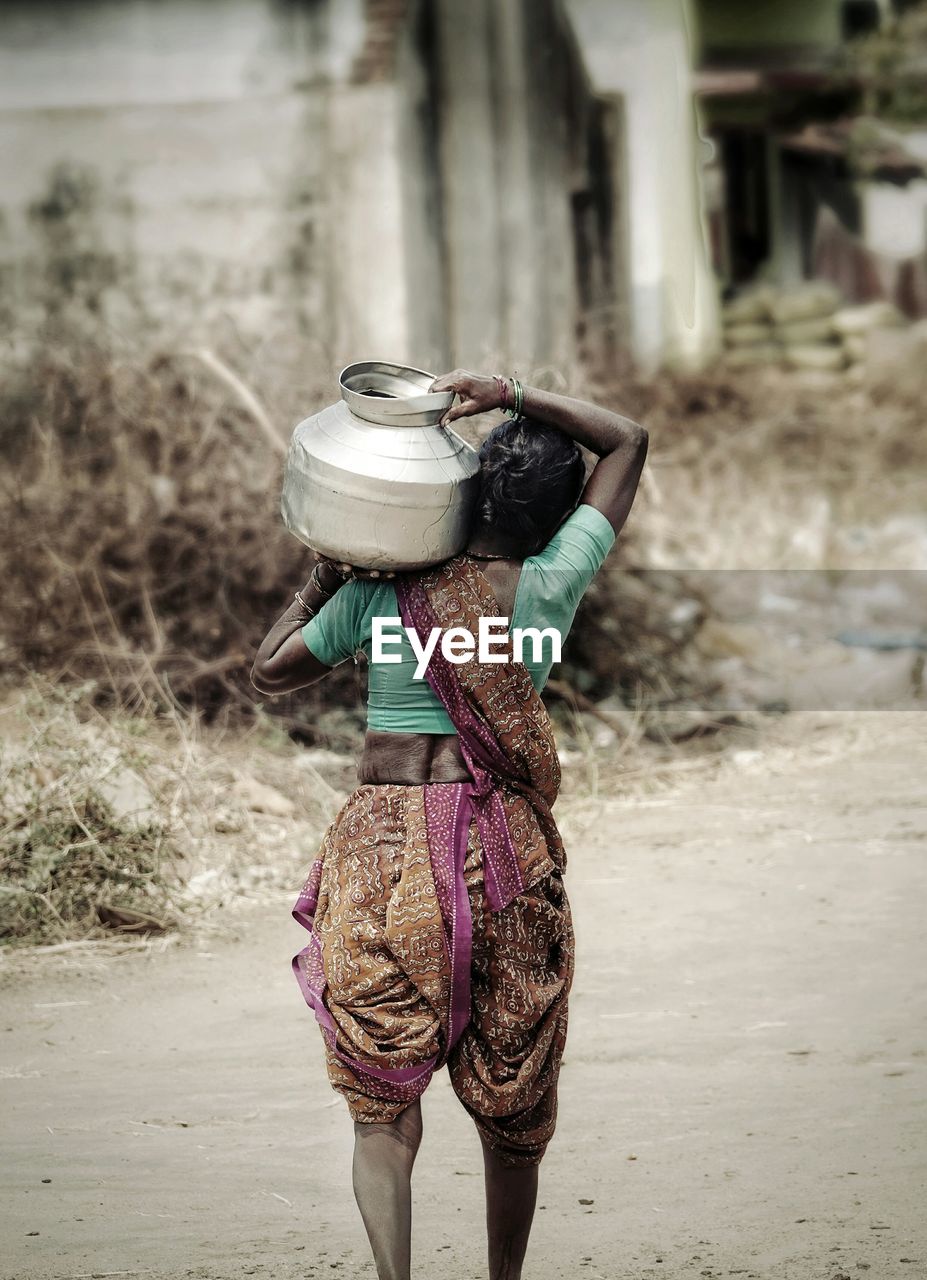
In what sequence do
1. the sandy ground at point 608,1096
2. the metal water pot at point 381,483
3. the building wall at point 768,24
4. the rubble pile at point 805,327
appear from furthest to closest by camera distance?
the building wall at point 768,24 → the rubble pile at point 805,327 → the sandy ground at point 608,1096 → the metal water pot at point 381,483

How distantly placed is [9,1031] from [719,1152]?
80.1 inches

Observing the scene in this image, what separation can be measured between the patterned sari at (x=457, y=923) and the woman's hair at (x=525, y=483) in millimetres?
86

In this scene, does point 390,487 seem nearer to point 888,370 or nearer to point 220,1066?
point 220,1066

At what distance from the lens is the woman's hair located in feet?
8.20

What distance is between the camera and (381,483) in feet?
7.77

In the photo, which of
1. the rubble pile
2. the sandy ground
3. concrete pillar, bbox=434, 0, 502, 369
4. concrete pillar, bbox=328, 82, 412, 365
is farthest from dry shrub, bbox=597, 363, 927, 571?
the sandy ground

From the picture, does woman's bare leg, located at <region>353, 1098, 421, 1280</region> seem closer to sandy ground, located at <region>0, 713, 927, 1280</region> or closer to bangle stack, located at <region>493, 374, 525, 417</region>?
sandy ground, located at <region>0, 713, 927, 1280</region>

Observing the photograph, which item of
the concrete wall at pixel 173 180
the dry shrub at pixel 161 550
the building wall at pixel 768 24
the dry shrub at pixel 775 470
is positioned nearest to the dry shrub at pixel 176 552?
the dry shrub at pixel 161 550

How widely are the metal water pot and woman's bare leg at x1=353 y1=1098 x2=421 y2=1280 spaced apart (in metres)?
0.85

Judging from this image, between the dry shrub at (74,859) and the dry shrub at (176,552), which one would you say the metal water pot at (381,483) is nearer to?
the dry shrub at (74,859)

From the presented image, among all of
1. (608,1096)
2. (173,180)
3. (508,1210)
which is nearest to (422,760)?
(508,1210)

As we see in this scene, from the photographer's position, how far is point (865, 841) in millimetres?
5785

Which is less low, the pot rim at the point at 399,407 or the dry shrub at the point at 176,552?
the pot rim at the point at 399,407

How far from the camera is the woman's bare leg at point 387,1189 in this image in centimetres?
239
